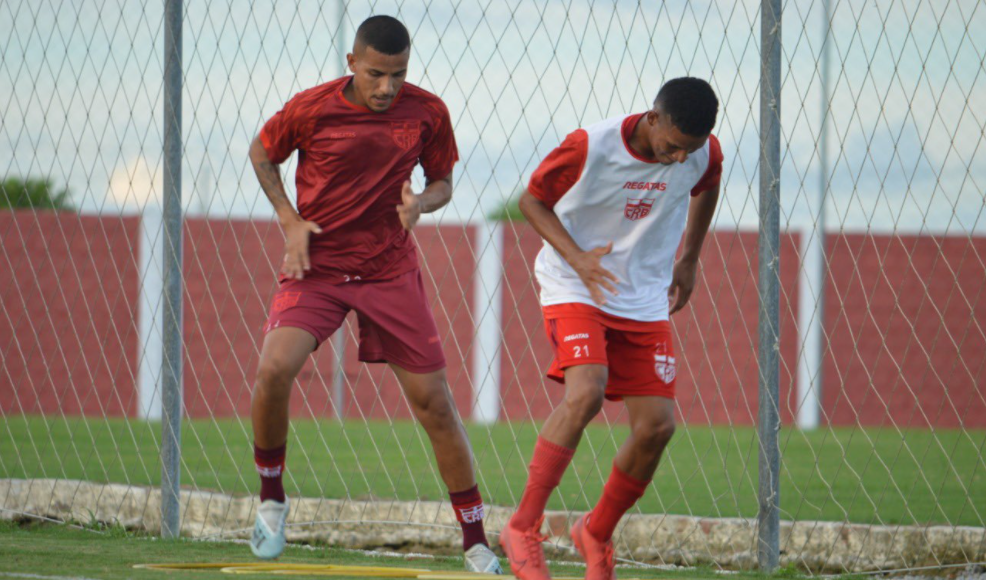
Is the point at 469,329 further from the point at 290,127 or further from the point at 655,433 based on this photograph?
the point at 655,433

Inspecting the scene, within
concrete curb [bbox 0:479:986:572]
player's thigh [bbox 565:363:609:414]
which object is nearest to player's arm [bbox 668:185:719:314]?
player's thigh [bbox 565:363:609:414]

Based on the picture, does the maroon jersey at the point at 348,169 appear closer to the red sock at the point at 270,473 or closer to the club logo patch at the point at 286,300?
the club logo patch at the point at 286,300

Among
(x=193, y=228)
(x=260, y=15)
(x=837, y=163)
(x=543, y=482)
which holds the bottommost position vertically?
(x=193, y=228)

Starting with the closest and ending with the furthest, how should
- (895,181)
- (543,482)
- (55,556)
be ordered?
1. (543,482)
2. (55,556)
3. (895,181)

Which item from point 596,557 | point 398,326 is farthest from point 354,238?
point 596,557

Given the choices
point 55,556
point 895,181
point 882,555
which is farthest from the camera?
point 895,181

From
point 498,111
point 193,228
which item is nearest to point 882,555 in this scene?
point 498,111

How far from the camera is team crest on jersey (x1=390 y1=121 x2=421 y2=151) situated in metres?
4.25

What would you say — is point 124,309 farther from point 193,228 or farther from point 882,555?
point 882,555

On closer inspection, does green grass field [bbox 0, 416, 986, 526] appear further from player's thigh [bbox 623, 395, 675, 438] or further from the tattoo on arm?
the tattoo on arm

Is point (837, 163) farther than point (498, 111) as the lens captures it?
No

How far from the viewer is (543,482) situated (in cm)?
402

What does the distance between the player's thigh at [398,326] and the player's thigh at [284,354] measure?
0.23 meters

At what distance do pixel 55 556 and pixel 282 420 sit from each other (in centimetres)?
107
